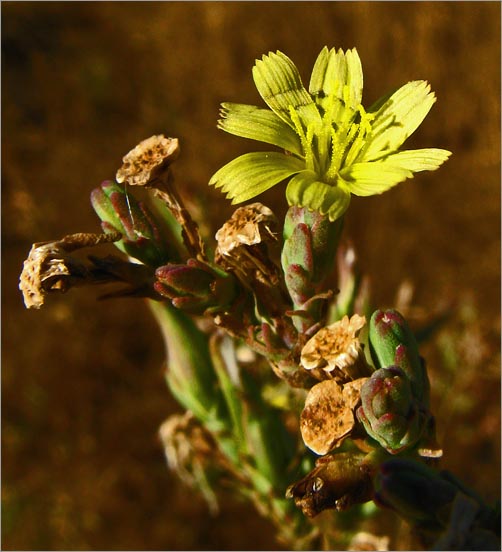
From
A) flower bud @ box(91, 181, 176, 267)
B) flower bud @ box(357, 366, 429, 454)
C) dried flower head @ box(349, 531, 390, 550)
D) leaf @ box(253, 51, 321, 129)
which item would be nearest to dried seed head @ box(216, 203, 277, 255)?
flower bud @ box(91, 181, 176, 267)

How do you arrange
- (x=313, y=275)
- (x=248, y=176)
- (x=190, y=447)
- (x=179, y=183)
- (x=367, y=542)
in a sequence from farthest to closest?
(x=179, y=183) < (x=190, y=447) < (x=367, y=542) < (x=313, y=275) < (x=248, y=176)

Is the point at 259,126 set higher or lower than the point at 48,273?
higher

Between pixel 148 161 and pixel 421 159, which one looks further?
pixel 148 161

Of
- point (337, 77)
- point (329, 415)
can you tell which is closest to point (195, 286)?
point (329, 415)

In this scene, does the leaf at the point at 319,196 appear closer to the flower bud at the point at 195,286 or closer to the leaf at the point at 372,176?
the leaf at the point at 372,176

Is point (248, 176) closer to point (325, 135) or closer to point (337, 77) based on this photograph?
point (325, 135)
